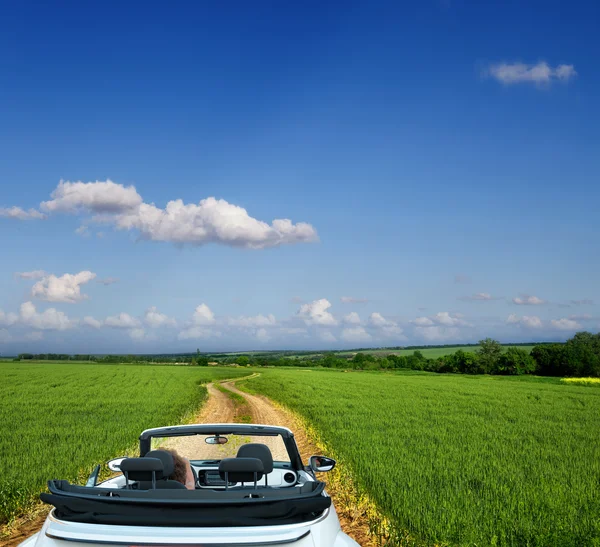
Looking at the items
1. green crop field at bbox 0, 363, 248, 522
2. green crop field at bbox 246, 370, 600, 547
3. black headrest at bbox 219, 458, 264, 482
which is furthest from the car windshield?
black headrest at bbox 219, 458, 264, 482

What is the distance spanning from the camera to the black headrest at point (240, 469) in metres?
3.81

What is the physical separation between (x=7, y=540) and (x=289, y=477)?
480 centimetres

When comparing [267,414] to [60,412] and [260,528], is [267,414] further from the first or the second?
[260,528]

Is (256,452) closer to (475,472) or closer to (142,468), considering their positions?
(142,468)

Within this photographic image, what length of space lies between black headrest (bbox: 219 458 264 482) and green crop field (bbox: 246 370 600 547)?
14.0 feet

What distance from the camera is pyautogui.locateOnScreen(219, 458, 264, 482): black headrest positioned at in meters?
3.81

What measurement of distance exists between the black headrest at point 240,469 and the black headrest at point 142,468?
1.53 feet

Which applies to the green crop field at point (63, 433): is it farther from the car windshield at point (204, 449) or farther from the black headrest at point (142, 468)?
the black headrest at point (142, 468)

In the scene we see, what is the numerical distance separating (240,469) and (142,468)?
708mm

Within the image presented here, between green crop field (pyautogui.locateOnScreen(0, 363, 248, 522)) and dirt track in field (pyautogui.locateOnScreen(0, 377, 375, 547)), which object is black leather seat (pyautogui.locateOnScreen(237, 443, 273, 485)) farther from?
green crop field (pyautogui.locateOnScreen(0, 363, 248, 522))

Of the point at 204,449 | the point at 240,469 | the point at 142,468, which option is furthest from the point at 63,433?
the point at 240,469

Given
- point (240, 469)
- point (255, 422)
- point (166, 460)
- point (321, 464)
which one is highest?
point (240, 469)

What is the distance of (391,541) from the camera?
724 centimetres

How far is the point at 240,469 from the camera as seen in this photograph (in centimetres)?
382
